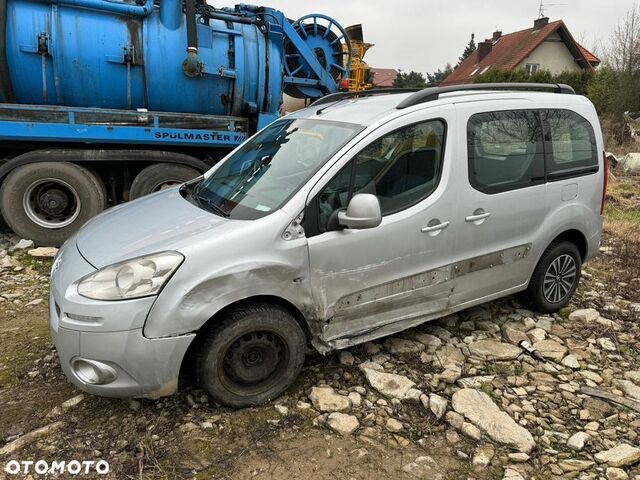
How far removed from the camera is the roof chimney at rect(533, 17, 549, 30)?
32.6 m

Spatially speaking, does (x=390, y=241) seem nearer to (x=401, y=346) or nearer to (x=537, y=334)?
(x=401, y=346)

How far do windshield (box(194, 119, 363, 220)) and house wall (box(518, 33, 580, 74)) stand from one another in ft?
108

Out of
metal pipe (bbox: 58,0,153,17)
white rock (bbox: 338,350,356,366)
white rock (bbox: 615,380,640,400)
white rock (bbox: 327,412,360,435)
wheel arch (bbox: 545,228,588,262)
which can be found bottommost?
white rock (bbox: 615,380,640,400)

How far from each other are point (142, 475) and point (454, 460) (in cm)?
158

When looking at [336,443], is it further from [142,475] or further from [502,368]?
[502,368]

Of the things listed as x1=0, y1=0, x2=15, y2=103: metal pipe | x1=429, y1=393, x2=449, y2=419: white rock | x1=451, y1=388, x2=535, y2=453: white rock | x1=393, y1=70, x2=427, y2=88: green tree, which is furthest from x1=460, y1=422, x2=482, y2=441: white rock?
x1=393, y1=70, x2=427, y2=88: green tree

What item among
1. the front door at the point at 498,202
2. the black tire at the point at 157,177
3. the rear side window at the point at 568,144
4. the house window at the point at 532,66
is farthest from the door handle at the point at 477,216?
the house window at the point at 532,66

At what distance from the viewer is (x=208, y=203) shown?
3203 millimetres

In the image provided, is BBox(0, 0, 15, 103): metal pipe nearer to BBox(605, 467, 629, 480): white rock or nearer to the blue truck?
the blue truck

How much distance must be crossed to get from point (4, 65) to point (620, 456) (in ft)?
21.1

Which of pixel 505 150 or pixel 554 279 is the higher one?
pixel 505 150

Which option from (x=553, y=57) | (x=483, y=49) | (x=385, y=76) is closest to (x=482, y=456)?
(x=553, y=57)

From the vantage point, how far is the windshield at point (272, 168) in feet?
9.73

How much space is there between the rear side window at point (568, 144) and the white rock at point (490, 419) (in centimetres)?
185
